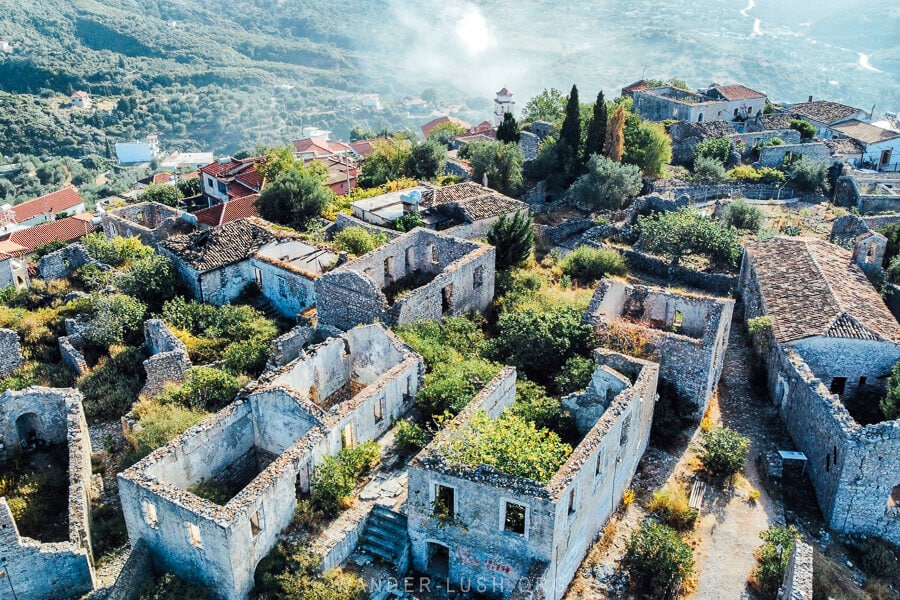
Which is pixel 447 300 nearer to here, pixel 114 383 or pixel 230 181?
pixel 114 383

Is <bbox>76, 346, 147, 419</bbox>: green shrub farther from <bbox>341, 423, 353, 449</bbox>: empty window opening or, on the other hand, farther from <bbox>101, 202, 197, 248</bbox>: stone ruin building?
<bbox>101, 202, 197, 248</bbox>: stone ruin building

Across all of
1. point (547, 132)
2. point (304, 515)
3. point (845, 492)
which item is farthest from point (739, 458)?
point (547, 132)

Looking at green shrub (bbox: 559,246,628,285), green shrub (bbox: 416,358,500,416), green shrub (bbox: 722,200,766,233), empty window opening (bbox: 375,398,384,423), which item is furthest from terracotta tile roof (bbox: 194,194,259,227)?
green shrub (bbox: 722,200,766,233)

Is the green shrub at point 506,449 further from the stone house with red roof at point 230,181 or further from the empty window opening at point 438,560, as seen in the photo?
the stone house with red roof at point 230,181

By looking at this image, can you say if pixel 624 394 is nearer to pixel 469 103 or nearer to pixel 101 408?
pixel 101 408

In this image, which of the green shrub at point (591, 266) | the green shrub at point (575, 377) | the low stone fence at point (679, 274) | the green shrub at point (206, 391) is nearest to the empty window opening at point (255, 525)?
the green shrub at point (206, 391)

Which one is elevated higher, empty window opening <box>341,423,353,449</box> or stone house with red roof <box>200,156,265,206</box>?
empty window opening <box>341,423,353,449</box>
